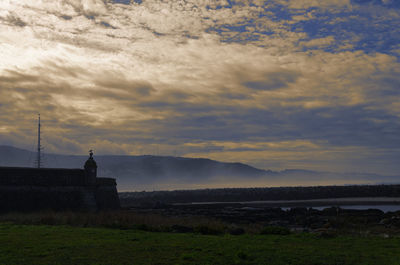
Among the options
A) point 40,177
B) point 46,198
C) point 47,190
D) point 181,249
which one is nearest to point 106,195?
point 47,190

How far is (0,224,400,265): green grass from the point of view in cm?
1520

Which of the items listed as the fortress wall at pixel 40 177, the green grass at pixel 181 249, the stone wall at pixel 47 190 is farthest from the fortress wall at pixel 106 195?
the green grass at pixel 181 249

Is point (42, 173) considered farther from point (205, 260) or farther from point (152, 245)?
point (205, 260)

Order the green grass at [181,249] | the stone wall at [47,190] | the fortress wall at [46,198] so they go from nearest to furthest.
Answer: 1. the green grass at [181,249]
2. the fortress wall at [46,198]
3. the stone wall at [47,190]

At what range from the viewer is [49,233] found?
22984mm

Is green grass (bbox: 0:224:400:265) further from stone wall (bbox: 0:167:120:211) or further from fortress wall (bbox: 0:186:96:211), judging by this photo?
stone wall (bbox: 0:167:120:211)

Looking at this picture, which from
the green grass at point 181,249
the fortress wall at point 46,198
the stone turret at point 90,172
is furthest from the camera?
the stone turret at point 90,172

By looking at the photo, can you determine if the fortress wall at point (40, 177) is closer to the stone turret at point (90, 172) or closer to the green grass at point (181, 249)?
the stone turret at point (90, 172)

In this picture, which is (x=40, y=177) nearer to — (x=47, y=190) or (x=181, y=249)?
(x=47, y=190)

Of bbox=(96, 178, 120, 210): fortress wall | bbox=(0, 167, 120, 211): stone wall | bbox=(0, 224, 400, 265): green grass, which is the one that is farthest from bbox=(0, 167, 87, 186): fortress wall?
bbox=(0, 224, 400, 265): green grass

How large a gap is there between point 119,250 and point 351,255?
1059 cm

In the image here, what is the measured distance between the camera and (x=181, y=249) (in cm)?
1788

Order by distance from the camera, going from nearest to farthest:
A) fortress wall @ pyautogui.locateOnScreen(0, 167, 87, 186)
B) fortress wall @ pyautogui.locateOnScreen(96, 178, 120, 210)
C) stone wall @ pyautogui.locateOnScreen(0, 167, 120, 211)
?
stone wall @ pyautogui.locateOnScreen(0, 167, 120, 211) < fortress wall @ pyautogui.locateOnScreen(0, 167, 87, 186) < fortress wall @ pyautogui.locateOnScreen(96, 178, 120, 210)

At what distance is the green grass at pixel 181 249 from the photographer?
15195 mm
